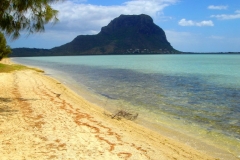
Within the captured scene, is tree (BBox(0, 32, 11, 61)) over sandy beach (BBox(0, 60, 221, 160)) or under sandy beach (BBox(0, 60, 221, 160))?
over

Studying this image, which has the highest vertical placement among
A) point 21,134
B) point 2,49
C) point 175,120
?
point 2,49

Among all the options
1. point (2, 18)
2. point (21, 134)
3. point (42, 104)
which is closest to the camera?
point (21, 134)

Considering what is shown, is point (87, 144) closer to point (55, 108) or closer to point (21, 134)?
point (21, 134)

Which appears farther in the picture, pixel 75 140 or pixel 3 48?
pixel 3 48

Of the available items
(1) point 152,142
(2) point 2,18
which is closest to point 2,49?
(2) point 2,18

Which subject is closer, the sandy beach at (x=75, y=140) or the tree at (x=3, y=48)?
the sandy beach at (x=75, y=140)

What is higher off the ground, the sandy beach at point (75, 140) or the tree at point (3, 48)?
the tree at point (3, 48)

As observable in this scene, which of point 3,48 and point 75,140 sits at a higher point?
point 3,48

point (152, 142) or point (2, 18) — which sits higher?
point (2, 18)

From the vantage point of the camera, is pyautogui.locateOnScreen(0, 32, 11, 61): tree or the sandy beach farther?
pyautogui.locateOnScreen(0, 32, 11, 61): tree

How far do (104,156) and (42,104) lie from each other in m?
7.79

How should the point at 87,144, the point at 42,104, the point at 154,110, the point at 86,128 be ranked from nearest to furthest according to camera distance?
the point at 87,144 < the point at 86,128 < the point at 42,104 < the point at 154,110

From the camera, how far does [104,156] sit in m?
6.70

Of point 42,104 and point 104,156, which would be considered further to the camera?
point 42,104
